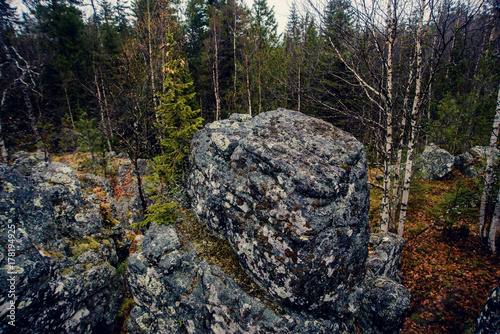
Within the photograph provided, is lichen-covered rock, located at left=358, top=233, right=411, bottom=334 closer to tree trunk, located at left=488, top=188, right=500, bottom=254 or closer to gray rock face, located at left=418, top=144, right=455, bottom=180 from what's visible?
tree trunk, located at left=488, top=188, right=500, bottom=254

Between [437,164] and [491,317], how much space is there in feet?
42.4

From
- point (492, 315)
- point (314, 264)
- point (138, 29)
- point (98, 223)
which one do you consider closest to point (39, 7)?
point (138, 29)

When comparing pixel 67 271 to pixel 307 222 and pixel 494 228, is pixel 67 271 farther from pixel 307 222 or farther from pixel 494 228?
pixel 494 228

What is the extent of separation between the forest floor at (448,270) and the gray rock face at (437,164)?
5.41 m

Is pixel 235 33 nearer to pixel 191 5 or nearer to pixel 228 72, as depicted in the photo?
pixel 228 72

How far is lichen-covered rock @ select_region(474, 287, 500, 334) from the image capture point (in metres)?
4.24

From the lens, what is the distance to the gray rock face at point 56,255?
491cm

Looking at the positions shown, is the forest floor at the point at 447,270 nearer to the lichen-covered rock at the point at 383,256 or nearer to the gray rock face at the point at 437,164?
the lichen-covered rock at the point at 383,256

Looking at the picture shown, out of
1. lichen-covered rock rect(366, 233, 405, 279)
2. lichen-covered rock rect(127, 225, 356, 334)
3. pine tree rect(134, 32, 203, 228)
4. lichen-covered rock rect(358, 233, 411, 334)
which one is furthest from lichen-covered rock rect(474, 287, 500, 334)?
pine tree rect(134, 32, 203, 228)

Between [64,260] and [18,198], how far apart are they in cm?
225

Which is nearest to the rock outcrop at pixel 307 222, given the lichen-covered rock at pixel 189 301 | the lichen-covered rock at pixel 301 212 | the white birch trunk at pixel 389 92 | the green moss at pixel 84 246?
the lichen-covered rock at pixel 301 212

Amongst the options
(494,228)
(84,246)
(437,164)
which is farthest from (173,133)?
(437,164)

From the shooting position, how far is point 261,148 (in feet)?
17.0

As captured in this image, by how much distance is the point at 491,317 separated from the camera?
4340 mm
